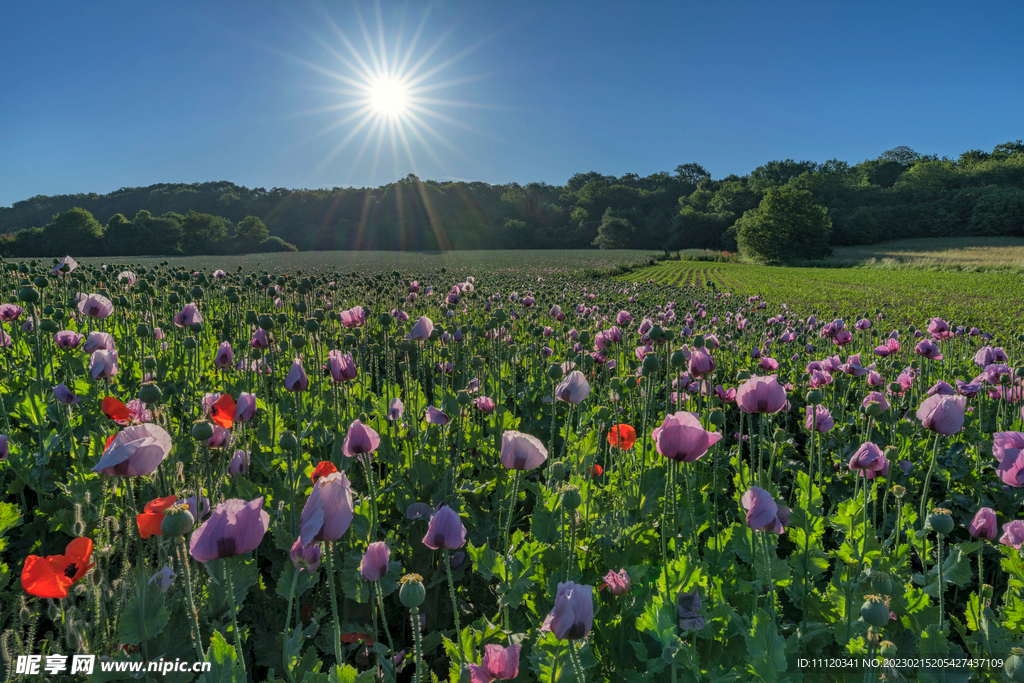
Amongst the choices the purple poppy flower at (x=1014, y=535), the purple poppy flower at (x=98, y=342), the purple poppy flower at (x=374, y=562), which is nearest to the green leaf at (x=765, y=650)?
the purple poppy flower at (x=374, y=562)

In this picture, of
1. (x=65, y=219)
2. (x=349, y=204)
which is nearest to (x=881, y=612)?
(x=65, y=219)

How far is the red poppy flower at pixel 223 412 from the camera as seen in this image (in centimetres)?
215

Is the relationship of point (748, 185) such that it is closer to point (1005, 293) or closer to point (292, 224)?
point (292, 224)

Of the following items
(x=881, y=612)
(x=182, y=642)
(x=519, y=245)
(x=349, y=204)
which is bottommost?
(x=182, y=642)

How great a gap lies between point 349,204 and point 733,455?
85.2 m

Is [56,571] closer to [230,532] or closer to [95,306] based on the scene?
[230,532]

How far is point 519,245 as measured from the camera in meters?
71.8

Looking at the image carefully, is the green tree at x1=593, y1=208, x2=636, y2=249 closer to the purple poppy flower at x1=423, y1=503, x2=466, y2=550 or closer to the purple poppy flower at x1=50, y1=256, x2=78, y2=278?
the purple poppy flower at x1=50, y1=256, x2=78, y2=278

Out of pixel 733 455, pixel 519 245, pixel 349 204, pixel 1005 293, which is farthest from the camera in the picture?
pixel 349 204

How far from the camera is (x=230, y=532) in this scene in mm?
1193

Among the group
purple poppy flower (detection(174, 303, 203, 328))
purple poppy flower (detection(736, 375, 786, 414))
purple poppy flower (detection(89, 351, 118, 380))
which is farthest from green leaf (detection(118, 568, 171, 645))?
purple poppy flower (detection(174, 303, 203, 328))

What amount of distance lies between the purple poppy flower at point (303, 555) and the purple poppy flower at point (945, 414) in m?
2.43

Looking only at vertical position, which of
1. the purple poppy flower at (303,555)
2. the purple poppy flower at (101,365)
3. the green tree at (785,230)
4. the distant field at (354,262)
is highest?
the green tree at (785,230)

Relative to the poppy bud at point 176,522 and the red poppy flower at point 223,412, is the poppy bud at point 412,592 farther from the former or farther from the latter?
the red poppy flower at point 223,412
